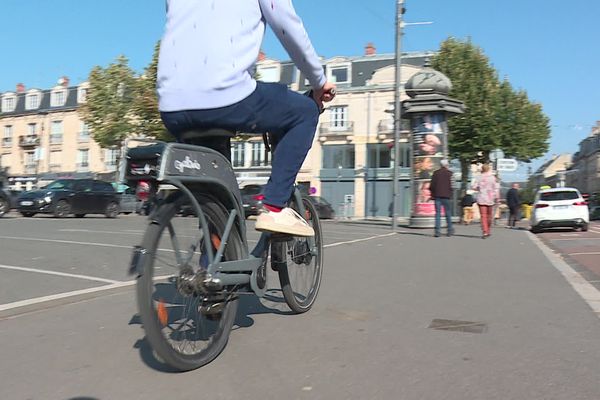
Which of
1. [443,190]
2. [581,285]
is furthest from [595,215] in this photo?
[581,285]

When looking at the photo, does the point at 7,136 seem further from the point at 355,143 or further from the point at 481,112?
the point at 481,112

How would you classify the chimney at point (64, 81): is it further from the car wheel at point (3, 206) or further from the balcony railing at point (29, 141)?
the car wheel at point (3, 206)

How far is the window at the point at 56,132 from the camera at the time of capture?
62.9 metres

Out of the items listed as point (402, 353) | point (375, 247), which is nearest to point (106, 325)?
point (402, 353)

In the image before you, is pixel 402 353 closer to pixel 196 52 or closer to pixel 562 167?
pixel 196 52

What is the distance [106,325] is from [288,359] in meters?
1.46

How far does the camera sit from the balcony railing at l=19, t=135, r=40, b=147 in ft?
209

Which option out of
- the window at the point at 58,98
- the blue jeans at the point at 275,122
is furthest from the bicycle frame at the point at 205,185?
the window at the point at 58,98

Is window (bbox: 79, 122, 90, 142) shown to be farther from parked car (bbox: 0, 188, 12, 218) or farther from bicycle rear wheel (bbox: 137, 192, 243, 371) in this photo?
bicycle rear wheel (bbox: 137, 192, 243, 371)

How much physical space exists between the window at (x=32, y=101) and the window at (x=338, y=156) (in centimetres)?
3611

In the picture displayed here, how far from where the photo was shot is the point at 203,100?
9.77ft

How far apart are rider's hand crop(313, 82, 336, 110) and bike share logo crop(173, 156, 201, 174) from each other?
1068 millimetres

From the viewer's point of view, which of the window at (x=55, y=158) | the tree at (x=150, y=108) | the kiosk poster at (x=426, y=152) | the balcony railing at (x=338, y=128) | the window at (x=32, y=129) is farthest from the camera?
the window at (x=32, y=129)

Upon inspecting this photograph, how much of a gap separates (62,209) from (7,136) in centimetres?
5327
